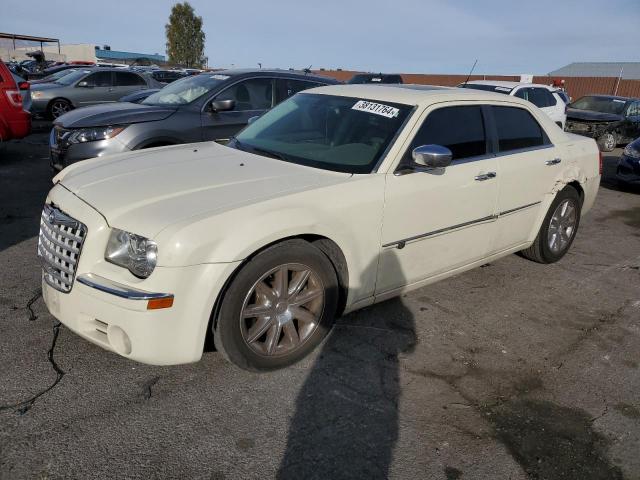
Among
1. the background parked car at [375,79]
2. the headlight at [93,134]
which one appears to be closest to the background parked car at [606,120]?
the background parked car at [375,79]

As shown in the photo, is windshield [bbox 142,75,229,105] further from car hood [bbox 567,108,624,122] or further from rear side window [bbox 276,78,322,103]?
car hood [bbox 567,108,624,122]

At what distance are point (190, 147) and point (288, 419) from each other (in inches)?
93.0

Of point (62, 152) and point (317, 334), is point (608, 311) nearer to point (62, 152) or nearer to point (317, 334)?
point (317, 334)

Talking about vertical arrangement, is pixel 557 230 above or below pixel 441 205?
below

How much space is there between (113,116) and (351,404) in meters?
4.87

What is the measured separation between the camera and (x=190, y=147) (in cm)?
414

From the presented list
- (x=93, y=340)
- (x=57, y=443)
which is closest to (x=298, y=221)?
(x=93, y=340)

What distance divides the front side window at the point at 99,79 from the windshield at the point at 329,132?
1174 cm

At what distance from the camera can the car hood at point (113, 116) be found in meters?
6.13

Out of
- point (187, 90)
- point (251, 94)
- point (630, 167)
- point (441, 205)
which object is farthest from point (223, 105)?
point (630, 167)

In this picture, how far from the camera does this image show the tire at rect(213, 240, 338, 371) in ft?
9.28

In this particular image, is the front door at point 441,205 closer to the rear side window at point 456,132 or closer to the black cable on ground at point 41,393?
the rear side window at point 456,132

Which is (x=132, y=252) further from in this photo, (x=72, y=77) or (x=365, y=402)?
(x=72, y=77)

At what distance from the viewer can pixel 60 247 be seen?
293 cm
